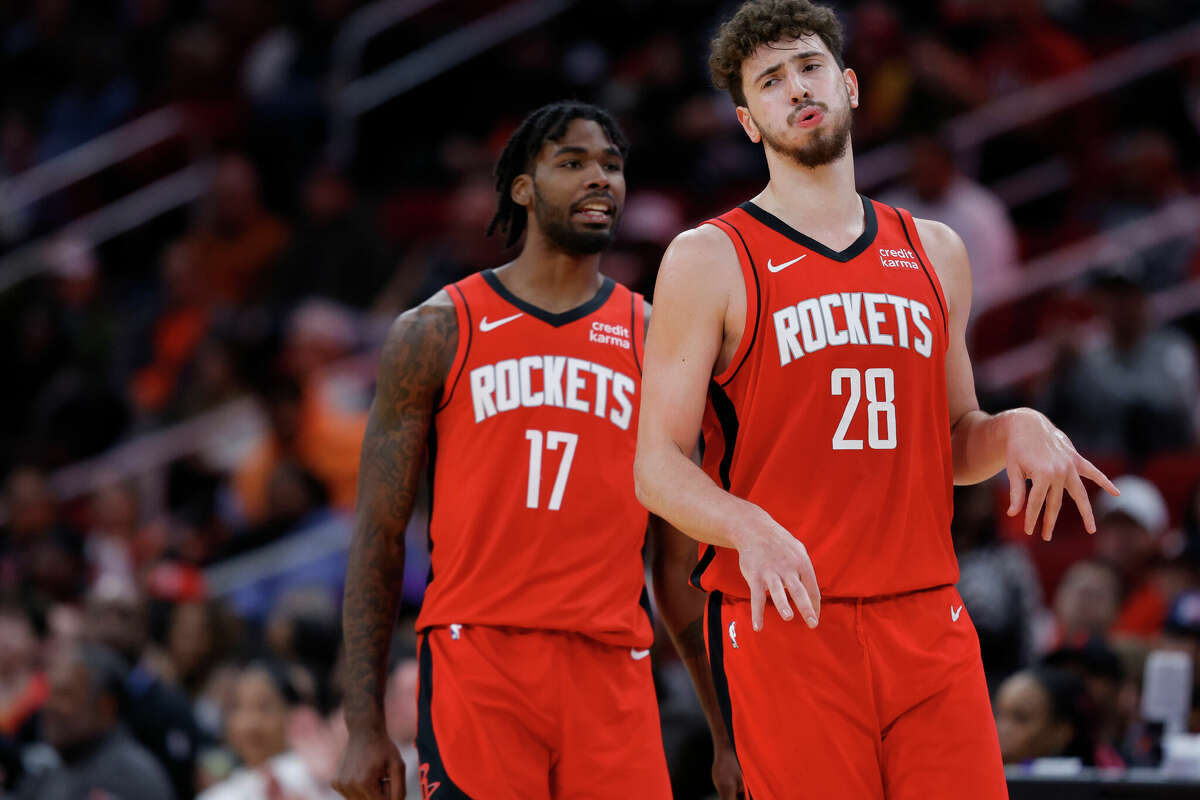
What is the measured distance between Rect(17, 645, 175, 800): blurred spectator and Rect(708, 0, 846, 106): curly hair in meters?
4.72

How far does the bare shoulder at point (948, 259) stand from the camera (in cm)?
407

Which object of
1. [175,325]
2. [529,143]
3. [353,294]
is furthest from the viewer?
[175,325]

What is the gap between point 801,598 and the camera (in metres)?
3.35

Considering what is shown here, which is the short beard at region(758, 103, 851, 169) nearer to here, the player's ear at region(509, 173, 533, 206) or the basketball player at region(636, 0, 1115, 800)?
the basketball player at region(636, 0, 1115, 800)

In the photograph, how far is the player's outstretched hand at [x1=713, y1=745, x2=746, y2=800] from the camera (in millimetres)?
4711

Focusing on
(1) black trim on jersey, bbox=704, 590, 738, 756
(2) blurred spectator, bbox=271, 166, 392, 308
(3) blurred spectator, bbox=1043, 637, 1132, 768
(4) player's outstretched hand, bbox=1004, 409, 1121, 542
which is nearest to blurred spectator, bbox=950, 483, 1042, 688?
(3) blurred spectator, bbox=1043, 637, 1132, 768

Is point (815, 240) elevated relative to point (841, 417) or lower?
elevated

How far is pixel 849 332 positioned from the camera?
382 cm

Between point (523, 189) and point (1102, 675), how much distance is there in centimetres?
329

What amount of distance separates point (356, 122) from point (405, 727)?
749cm

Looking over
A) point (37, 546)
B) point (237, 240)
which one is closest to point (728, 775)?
point (37, 546)

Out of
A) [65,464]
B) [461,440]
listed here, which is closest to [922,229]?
[461,440]

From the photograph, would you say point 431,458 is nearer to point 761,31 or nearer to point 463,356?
point 463,356

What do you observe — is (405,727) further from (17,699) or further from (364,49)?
(364,49)
